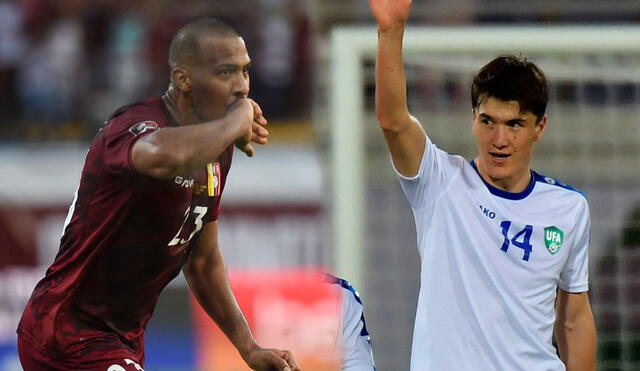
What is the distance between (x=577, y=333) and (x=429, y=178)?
0.50 meters

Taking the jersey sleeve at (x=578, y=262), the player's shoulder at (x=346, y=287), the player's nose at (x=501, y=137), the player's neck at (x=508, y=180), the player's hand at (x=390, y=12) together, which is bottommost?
the player's shoulder at (x=346, y=287)

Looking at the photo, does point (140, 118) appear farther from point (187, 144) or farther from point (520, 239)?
point (520, 239)

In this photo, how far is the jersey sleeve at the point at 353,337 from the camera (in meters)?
2.67

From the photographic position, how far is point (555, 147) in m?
4.25

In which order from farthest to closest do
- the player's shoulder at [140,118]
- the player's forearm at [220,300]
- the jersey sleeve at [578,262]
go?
the player's forearm at [220,300] → the jersey sleeve at [578,262] → the player's shoulder at [140,118]

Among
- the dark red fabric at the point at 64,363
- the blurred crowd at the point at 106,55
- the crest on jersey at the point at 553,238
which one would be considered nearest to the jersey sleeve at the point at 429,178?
the crest on jersey at the point at 553,238

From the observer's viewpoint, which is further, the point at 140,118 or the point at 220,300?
the point at 220,300

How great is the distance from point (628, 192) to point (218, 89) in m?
2.44

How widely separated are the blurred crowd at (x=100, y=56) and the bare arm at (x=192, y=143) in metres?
4.24

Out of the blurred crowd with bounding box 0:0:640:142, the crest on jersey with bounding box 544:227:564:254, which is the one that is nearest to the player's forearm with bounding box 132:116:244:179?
the crest on jersey with bounding box 544:227:564:254

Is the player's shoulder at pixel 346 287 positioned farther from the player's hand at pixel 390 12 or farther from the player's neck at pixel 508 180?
the player's hand at pixel 390 12

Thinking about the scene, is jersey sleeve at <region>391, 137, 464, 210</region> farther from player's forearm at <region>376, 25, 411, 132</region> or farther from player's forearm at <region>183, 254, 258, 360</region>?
player's forearm at <region>183, 254, 258, 360</region>

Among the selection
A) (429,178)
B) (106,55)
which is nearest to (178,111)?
(429,178)

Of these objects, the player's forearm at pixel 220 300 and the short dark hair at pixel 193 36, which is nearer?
the short dark hair at pixel 193 36
